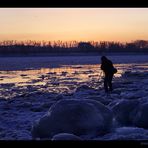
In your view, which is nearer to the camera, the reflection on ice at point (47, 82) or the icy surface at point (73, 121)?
the icy surface at point (73, 121)

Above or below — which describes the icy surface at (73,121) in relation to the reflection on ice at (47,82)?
above

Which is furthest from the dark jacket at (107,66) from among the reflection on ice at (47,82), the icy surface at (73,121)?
the icy surface at (73,121)

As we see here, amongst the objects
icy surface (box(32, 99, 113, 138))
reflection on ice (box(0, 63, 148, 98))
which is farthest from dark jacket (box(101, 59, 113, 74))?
icy surface (box(32, 99, 113, 138))

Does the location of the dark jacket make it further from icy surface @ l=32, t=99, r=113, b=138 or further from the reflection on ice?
icy surface @ l=32, t=99, r=113, b=138

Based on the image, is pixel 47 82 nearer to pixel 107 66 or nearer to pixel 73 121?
pixel 107 66

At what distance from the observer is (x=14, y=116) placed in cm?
724

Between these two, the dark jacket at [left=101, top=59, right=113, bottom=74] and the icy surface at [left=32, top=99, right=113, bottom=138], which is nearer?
the icy surface at [left=32, top=99, right=113, bottom=138]

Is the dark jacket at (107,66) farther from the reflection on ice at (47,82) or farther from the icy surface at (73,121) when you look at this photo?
the icy surface at (73,121)

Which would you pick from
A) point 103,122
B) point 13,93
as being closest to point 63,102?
point 103,122

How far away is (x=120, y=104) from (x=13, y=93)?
6.54 metres

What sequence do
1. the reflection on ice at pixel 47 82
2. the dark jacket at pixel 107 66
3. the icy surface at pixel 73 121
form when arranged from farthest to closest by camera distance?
the reflection on ice at pixel 47 82 → the dark jacket at pixel 107 66 → the icy surface at pixel 73 121
